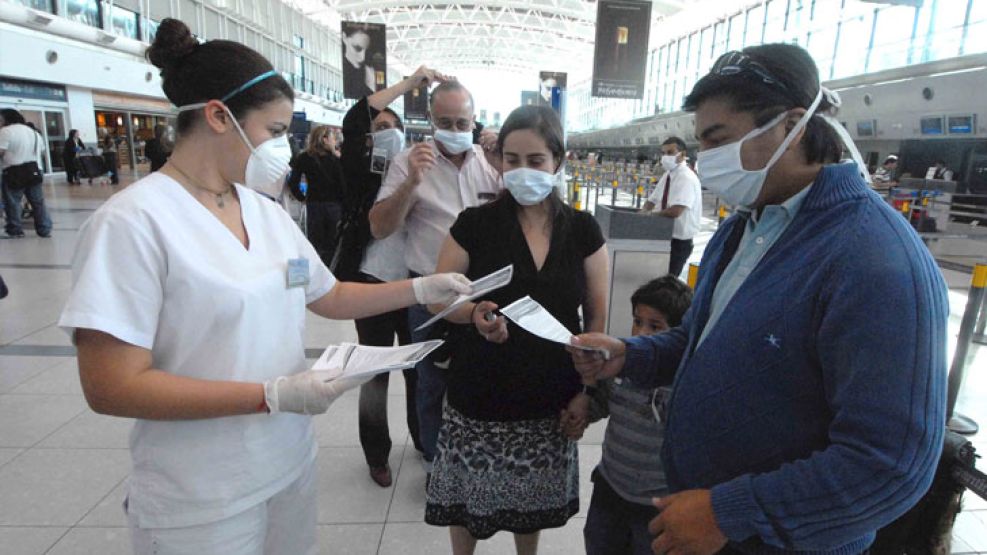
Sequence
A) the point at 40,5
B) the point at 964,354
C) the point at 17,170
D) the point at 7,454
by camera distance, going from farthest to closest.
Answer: the point at 40,5 < the point at 17,170 < the point at 964,354 < the point at 7,454

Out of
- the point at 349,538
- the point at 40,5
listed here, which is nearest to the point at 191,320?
the point at 349,538

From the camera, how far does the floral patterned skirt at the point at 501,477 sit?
5.62 ft

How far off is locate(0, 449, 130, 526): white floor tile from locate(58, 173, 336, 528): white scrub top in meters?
1.74

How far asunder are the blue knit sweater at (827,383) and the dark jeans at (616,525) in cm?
60

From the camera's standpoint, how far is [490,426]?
1705 millimetres

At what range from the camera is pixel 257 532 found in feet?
4.24

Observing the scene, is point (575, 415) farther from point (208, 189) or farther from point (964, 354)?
point (964, 354)

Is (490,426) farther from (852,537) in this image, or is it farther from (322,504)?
(322,504)

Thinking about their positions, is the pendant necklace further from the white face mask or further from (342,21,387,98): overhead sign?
(342,21,387,98): overhead sign

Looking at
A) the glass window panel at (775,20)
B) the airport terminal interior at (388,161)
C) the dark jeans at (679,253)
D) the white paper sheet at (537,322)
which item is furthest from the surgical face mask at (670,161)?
the glass window panel at (775,20)

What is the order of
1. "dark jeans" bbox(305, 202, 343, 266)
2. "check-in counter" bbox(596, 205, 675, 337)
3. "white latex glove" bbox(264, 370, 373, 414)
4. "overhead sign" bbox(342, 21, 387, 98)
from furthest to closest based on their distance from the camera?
"overhead sign" bbox(342, 21, 387, 98) → "dark jeans" bbox(305, 202, 343, 266) → "check-in counter" bbox(596, 205, 675, 337) → "white latex glove" bbox(264, 370, 373, 414)

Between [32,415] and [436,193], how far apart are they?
2877 mm

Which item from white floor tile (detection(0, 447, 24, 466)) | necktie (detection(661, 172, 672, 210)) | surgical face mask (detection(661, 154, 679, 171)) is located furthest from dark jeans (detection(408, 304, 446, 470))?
surgical face mask (detection(661, 154, 679, 171))

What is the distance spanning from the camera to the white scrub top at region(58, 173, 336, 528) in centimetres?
102
